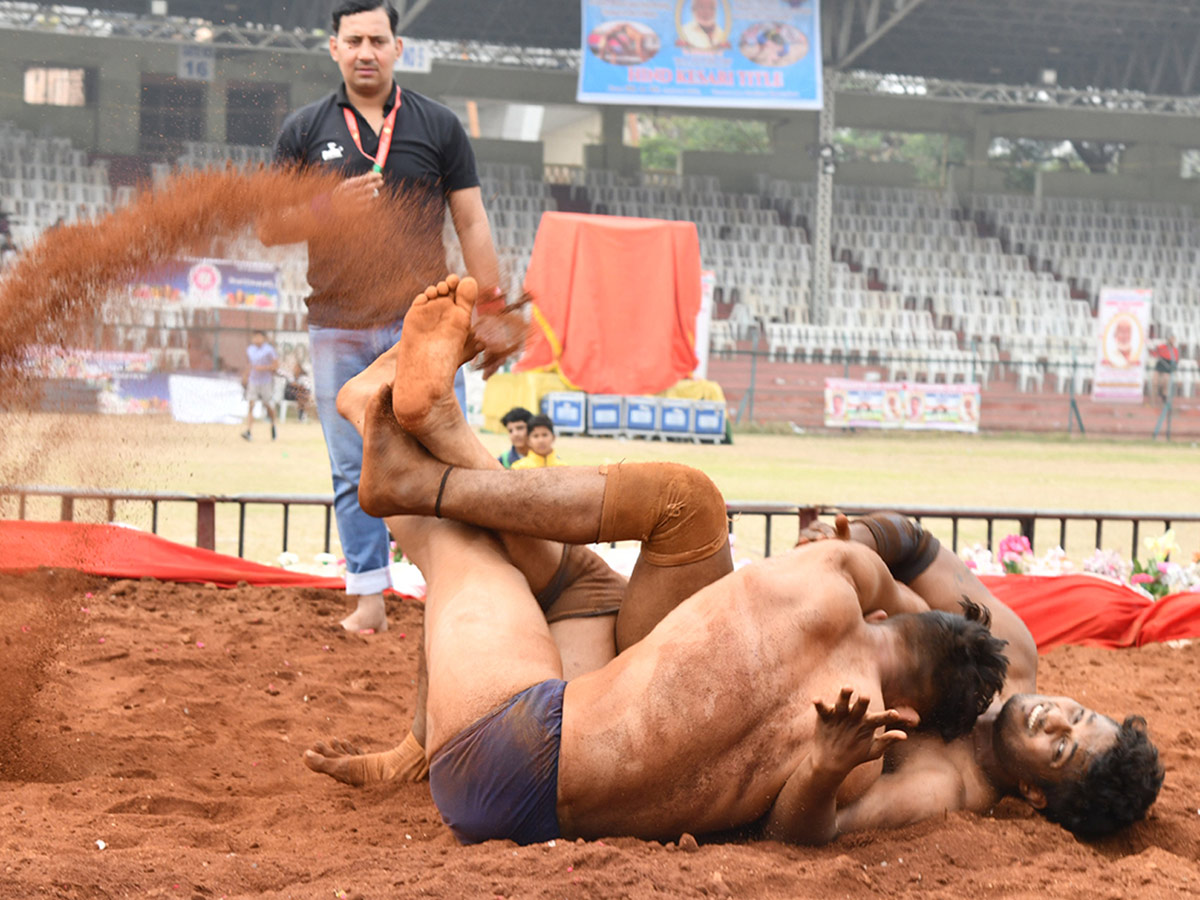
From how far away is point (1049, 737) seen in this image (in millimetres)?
2914

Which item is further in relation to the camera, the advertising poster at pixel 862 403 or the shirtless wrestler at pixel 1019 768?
the advertising poster at pixel 862 403

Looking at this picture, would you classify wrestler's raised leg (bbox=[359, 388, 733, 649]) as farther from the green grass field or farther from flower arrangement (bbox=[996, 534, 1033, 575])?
flower arrangement (bbox=[996, 534, 1033, 575])

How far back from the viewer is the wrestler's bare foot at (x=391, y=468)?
2.98 meters

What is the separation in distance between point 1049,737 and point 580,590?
1188 mm

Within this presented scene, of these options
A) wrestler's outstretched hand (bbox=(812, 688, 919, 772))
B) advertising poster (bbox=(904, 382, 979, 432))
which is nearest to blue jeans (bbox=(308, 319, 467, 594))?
wrestler's outstretched hand (bbox=(812, 688, 919, 772))

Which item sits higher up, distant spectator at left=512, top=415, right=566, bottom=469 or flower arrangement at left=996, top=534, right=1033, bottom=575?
distant spectator at left=512, top=415, right=566, bottom=469

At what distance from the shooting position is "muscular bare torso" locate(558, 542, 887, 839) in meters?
2.55

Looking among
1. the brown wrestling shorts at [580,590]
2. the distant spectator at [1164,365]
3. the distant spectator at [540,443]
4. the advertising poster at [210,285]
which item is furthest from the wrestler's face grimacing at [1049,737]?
the distant spectator at [1164,365]

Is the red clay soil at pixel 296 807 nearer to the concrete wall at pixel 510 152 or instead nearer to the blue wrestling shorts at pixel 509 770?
the blue wrestling shorts at pixel 509 770

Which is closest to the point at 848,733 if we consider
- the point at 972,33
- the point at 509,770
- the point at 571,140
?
the point at 509,770

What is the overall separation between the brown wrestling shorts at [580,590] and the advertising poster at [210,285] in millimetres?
1365

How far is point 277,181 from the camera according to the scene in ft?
11.9

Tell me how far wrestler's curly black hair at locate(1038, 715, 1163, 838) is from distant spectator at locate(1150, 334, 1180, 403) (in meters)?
22.5

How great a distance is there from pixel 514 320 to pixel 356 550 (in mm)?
1477
